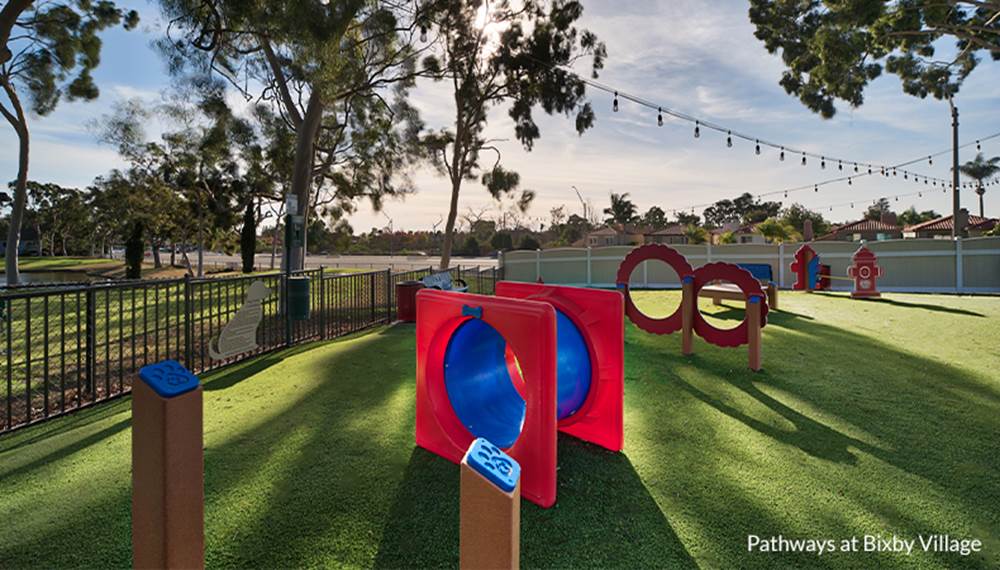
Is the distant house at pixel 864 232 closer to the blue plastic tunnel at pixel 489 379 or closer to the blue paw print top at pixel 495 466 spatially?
the blue plastic tunnel at pixel 489 379

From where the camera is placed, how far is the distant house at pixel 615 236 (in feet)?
193

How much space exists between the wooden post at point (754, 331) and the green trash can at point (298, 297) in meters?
5.93

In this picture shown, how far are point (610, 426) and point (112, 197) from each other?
36.6m

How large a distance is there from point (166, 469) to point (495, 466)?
934 mm

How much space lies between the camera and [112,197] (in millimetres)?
28875

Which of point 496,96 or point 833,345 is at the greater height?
point 496,96

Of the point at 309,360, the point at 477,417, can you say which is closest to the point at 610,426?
the point at 477,417

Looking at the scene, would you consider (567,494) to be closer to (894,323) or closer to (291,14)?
(894,323)

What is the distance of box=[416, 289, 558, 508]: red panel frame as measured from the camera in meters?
2.41

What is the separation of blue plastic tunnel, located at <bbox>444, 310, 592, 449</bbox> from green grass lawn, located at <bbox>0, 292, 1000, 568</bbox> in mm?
362

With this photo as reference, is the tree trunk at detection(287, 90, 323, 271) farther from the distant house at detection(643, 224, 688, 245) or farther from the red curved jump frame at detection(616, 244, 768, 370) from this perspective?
the distant house at detection(643, 224, 688, 245)

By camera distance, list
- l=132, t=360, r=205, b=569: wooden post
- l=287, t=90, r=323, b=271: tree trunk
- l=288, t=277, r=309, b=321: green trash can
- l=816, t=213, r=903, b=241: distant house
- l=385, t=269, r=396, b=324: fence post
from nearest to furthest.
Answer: l=132, t=360, r=205, b=569: wooden post, l=288, t=277, r=309, b=321: green trash can, l=385, t=269, r=396, b=324: fence post, l=287, t=90, r=323, b=271: tree trunk, l=816, t=213, r=903, b=241: distant house

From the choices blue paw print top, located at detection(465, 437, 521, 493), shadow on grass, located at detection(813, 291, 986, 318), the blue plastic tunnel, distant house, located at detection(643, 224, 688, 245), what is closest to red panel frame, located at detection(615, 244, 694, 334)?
the blue plastic tunnel

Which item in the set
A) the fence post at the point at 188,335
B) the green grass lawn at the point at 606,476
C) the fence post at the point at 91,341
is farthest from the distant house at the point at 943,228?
the fence post at the point at 91,341
